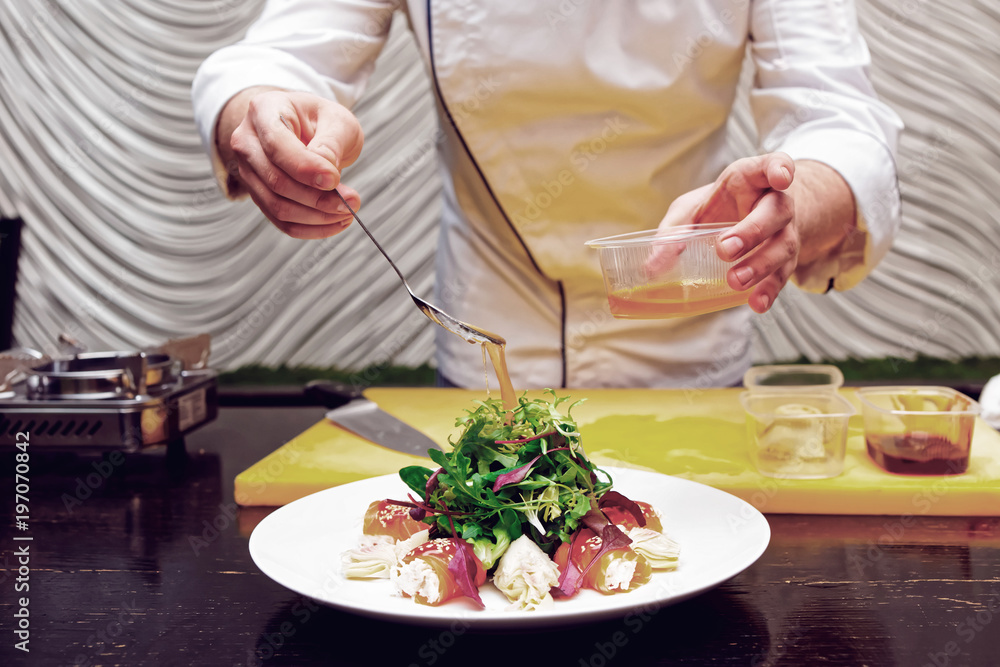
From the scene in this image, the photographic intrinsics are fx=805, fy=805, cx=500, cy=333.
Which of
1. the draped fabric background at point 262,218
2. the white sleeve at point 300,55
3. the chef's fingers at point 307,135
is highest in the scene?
the white sleeve at point 300,55

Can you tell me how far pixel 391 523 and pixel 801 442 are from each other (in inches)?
25.7

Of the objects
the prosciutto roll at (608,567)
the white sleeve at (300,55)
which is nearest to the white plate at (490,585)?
the prosciutto roll at (608,567)

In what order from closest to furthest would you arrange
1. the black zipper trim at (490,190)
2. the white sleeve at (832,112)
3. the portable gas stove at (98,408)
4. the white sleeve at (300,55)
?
the portable gas stove at (98,408)
the white sleeve at (832,112)
the white sleeve at (300,55)
the black zipper trim at (490,190)

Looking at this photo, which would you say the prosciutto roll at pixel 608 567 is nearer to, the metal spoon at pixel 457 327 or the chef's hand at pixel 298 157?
the metal spoon at pixel 457 327

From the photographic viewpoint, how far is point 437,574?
825mm

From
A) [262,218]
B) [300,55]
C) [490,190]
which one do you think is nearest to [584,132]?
[490,190]

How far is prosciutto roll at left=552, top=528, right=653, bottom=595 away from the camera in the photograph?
0.83 m

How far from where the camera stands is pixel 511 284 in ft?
6.43

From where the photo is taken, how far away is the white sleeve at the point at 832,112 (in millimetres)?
1523

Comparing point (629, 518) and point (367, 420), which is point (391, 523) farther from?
point (367, 420)

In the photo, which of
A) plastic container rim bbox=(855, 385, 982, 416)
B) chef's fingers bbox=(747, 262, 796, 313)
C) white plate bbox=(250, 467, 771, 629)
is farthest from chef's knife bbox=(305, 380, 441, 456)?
plastic container rim bbox=(855, 385, 982, 416)

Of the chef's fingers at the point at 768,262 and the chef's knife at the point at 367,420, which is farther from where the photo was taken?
the chef's knife at the point at 367,420

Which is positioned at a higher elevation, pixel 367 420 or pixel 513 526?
pixel 513 526

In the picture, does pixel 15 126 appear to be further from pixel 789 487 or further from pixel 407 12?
pixel 789 487
